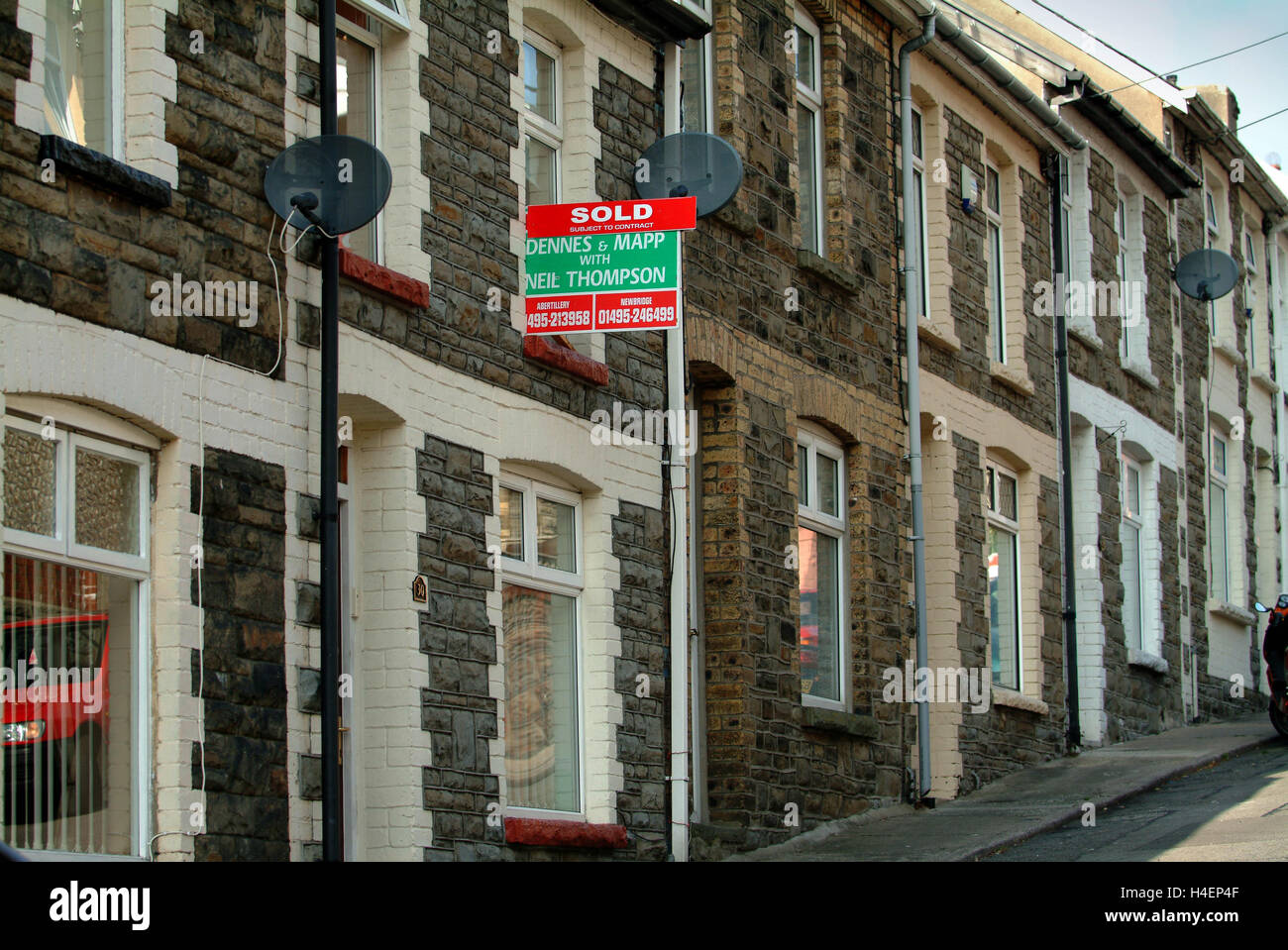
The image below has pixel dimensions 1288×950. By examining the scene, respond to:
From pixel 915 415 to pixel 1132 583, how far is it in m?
7.26

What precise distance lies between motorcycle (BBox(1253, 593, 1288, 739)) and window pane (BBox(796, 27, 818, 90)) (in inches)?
293

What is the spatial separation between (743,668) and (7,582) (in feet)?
24.4

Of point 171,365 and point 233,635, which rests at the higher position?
point 171,365

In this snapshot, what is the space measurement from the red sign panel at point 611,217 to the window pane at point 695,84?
10.9ft

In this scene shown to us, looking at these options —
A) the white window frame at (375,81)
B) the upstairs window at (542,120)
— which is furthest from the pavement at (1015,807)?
the white window frame at (375,81)

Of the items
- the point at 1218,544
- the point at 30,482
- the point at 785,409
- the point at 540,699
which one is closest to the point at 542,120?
the point at 785,409

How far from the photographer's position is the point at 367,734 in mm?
12211

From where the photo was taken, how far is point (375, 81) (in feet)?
42.1

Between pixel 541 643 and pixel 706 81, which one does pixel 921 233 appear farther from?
pixel 541 643

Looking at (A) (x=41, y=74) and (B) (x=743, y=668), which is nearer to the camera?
(A) (x=41, y=74)

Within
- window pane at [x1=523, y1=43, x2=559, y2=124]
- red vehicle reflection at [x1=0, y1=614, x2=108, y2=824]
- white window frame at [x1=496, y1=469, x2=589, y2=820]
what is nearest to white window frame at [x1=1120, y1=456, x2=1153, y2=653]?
white window frame at [x1=496, y1=469, x2=589, y2=820]

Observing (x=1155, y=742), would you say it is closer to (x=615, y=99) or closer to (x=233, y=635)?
(x=615, y=99)

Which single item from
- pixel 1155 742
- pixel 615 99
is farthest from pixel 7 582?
pixel 1155 742
